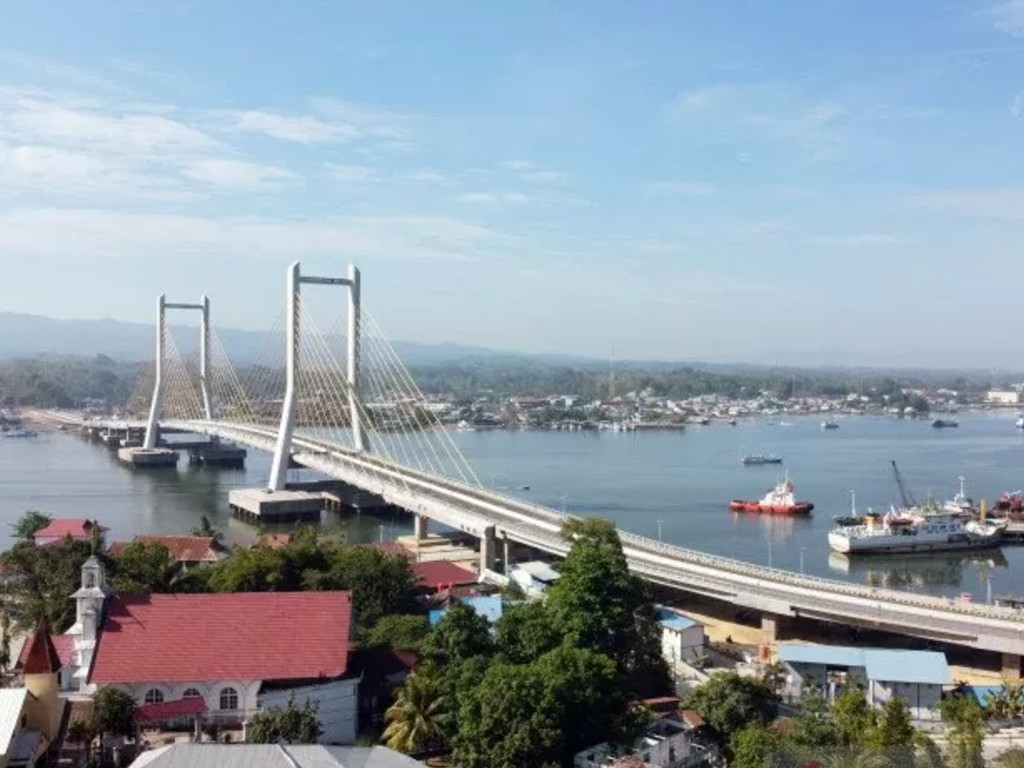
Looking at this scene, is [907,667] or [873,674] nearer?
[873,674]

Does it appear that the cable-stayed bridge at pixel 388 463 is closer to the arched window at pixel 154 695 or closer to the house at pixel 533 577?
the house at pixel 533 577

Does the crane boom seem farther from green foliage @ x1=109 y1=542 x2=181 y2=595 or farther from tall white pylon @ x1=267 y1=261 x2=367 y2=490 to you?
green foliage @ x1=109 y1=542 x2=181 y2=595

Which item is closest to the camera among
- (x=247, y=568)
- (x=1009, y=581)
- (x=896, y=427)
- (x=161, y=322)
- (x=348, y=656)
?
(x=348, y=656)

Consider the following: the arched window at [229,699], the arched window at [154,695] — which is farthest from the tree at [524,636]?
the arched window at [154,695]

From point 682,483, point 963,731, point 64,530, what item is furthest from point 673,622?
point 682,483

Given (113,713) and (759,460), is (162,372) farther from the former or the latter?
(113,713)

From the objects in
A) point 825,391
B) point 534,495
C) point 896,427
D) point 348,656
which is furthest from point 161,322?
Result: point 825,391

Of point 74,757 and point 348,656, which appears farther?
point 348,656

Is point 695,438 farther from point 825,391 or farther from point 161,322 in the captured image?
point 825,391
